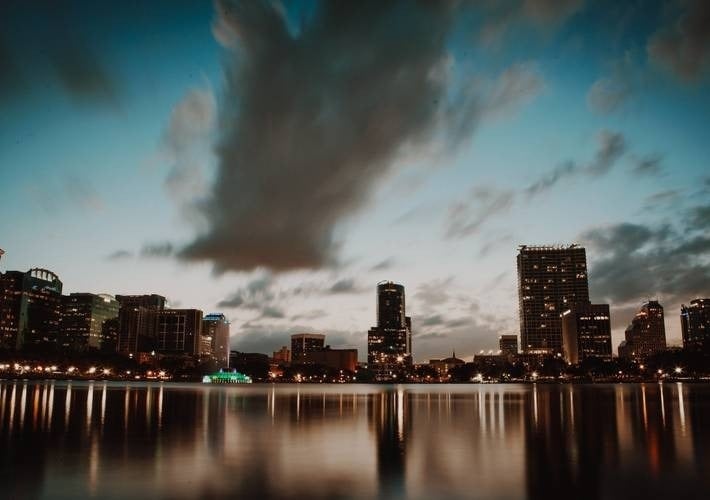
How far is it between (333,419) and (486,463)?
1061 inches

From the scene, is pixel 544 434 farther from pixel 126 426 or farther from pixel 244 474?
pixel 126 426

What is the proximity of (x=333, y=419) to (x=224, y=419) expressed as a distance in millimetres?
8999

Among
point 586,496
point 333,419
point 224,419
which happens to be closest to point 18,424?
point 224,419

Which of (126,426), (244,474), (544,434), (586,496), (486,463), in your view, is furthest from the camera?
(126,426)

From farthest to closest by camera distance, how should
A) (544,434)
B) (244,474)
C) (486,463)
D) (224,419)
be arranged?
(224,419) → (544,434) → (486,463) → (244,474)

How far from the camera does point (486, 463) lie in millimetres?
24719

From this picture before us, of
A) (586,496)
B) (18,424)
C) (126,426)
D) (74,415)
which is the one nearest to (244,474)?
(586,496)

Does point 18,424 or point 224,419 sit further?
point 224,419

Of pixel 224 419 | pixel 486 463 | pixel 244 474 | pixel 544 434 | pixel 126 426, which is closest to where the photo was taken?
pixel 244 474

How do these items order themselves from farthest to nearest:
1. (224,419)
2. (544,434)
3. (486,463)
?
(224,419) < (544,434) < (486,463)

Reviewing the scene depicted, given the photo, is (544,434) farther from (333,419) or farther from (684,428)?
(333,419)

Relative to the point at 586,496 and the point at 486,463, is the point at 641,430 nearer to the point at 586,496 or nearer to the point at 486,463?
the point at 486,463

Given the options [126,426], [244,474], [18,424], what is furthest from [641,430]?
[18,424]

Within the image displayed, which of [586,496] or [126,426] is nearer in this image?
[586,496]
